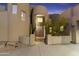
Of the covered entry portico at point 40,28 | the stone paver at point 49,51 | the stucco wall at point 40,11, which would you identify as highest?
the stucco wall at point 40,11

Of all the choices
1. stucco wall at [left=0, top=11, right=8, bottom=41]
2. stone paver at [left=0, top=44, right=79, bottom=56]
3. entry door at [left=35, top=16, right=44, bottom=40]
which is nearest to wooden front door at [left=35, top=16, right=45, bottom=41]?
entry door at [left=35, top=16, right=44, bottom=40]

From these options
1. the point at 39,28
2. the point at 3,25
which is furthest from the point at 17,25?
the point at 39,28

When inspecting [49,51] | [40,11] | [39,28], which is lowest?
[49,51]

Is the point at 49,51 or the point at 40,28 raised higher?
the point at 40,28

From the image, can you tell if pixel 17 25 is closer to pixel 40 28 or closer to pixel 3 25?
pixel 3 25

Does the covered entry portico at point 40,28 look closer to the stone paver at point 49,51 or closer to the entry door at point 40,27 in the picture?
the entry door at point 40,27

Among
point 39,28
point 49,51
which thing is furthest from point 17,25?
point 49,51

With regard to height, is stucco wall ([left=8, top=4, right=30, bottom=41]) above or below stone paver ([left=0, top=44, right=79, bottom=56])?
above

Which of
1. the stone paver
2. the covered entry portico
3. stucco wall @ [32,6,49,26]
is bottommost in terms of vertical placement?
the stone paver

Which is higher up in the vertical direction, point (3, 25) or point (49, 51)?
point (3, 25)

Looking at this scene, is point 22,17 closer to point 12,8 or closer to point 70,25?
point 12,8

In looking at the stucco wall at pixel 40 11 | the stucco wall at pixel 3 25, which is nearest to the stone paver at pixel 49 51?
the stucco wall at pixel 3 25

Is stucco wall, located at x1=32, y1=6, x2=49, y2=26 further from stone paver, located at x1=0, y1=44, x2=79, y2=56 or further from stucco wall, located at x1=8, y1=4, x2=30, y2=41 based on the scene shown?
stone paver, located at x1=0, y1=44, x2=79, y2=56

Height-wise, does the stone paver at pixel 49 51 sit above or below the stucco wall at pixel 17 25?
below
